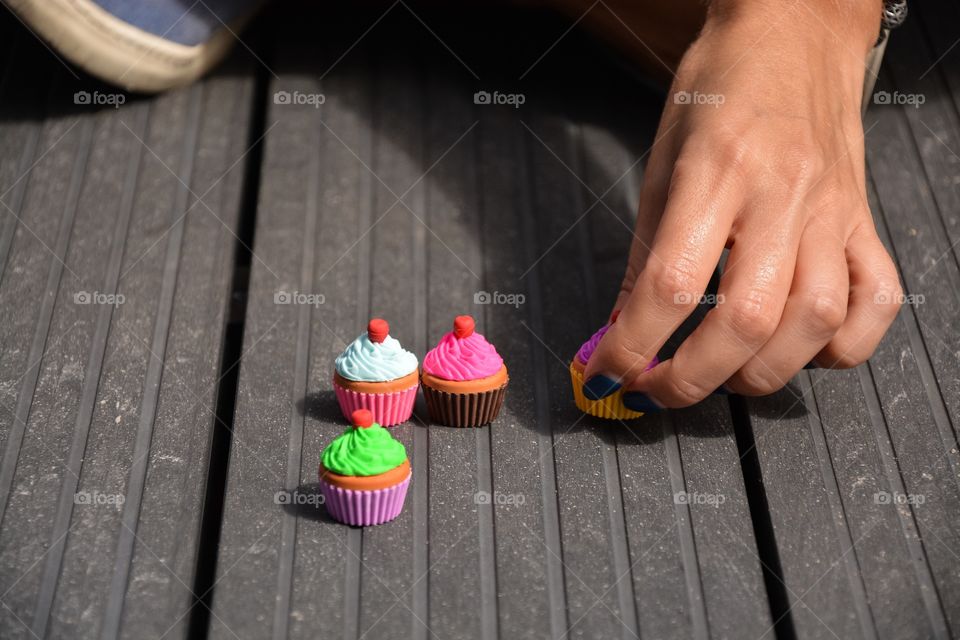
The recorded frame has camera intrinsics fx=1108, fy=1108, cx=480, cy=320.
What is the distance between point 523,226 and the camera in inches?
73.7

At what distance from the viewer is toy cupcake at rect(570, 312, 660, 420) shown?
5.00 feet

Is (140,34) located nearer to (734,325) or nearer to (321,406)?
(321,406)

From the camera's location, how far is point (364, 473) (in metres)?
1.35

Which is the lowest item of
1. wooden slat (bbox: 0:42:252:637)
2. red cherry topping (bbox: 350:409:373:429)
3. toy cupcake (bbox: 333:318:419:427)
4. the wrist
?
wooden slat (bbox: 0:42:252:637)

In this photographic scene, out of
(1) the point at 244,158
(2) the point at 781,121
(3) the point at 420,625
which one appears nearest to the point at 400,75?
(1) the point at 244,158

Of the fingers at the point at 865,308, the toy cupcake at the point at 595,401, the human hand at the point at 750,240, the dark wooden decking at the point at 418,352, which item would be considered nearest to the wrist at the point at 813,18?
the human hand at the point at 750,240

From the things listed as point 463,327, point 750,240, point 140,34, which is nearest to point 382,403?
point 463,327

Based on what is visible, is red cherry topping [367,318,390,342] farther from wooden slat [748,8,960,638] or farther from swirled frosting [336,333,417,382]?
wooden slat [748,8,960,638]

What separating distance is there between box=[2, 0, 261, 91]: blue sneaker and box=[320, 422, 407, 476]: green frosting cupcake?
3.07 ft

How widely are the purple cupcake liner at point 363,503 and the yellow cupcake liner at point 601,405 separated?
287mm

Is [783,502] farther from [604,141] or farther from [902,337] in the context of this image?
[604,141]

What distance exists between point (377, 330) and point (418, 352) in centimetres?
18

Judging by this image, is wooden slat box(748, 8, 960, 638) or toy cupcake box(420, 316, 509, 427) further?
toy cupcake box(420, 316, 509, 427)

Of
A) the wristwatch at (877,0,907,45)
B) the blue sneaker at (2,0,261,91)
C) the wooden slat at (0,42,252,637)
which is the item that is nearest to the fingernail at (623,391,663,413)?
the wooden slat at (0,42,252,637)
